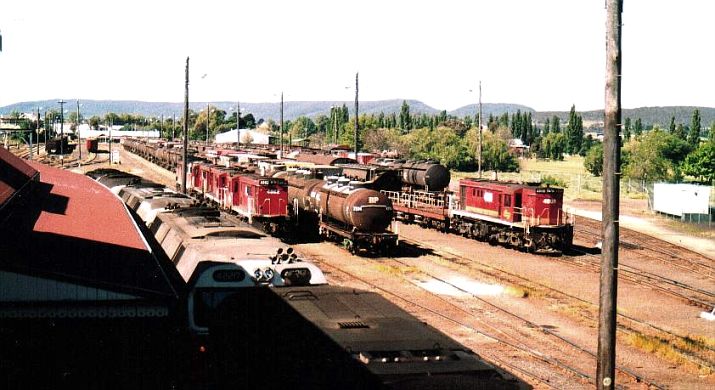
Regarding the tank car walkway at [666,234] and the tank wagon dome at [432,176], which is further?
the tank wagon dome at [432,176]

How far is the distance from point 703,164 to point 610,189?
7756 centimetres

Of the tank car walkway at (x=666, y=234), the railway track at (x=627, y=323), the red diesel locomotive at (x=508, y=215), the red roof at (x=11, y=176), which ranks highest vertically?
the red roof at (x=11, y=176)

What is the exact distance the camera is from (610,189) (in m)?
12.8

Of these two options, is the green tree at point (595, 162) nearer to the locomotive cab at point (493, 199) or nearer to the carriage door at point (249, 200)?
the locomotive cab at point (493, 199)

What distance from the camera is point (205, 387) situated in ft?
48.3

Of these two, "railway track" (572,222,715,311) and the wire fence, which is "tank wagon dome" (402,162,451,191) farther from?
the wire fence

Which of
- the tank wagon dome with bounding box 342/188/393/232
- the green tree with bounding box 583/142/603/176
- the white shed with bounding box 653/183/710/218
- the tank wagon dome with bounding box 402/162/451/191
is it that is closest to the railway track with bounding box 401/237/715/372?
the tank wagon dome with bounding box 342/188/393/232

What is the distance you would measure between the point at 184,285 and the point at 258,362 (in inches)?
191

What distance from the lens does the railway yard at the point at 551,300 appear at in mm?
20516

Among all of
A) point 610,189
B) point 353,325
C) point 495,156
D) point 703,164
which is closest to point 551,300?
point 610,189

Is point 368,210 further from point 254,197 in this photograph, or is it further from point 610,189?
point 610,189

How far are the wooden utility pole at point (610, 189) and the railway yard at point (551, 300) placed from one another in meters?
5.82

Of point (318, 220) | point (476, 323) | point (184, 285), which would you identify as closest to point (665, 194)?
point (318, 220)

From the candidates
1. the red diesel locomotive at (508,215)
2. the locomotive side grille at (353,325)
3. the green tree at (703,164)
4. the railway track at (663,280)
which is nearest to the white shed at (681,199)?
the red diesel locomotive at (508,215)
